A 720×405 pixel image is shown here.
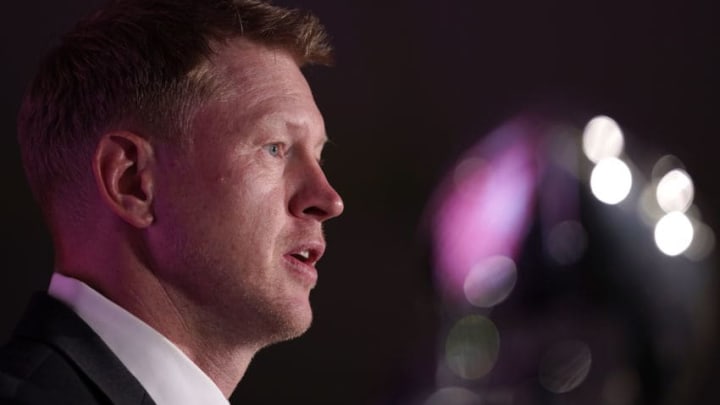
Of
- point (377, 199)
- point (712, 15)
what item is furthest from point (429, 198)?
point (712, 15)

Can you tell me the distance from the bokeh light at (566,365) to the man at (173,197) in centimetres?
40

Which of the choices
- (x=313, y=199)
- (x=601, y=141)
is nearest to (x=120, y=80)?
(x=313, y=199)

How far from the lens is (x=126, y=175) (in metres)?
1.17

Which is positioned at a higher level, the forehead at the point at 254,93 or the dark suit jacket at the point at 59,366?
the forehead at the point at 254,93

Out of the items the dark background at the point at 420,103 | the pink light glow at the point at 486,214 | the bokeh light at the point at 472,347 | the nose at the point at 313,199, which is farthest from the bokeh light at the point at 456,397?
the nose at the point at 313,199

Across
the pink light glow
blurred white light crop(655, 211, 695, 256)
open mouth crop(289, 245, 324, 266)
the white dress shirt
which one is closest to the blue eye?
open mouth crop(289, 245, 324, 266)

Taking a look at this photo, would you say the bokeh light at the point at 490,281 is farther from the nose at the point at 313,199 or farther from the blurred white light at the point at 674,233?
the nose at the point at 313,199

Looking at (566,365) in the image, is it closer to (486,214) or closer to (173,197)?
(486,214)

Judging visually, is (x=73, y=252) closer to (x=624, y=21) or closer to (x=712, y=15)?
(x=624, y=21)

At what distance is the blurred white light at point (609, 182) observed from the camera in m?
1.46

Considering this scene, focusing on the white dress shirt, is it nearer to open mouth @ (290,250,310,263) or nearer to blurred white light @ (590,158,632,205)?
open mouth @ (290,250,310,263)

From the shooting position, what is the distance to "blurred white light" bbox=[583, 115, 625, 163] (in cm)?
149

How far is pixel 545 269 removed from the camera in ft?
4.74

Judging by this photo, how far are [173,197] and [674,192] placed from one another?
2.48 ft
